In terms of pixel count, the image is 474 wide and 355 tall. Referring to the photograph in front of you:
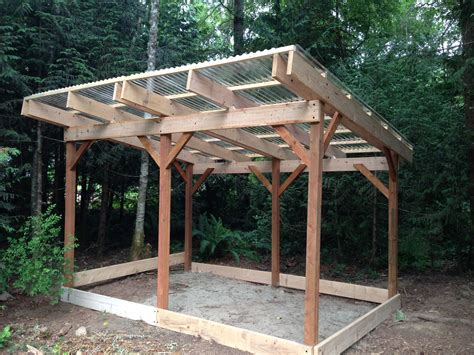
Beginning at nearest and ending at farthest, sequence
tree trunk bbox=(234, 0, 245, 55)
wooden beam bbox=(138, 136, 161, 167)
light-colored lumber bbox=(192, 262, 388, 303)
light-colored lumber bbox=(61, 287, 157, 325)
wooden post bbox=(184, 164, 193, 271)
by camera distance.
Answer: light-colored lumber bbox=(61, 287, 157, 325)
wooden beam bbox=(138, 136, 161, 167)
light-colored lumber bbox=(192, 262, 388, 303)
wooden post bbox=(184, 164, 193, 271)
tree trunk bbox=(234, 0, 245, 55)

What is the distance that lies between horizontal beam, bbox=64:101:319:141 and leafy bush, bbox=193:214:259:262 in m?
3.90

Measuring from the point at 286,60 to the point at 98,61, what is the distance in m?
5.54

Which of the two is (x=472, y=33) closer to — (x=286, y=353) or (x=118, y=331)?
(x=286, y=353)

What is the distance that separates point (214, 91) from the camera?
4266mm

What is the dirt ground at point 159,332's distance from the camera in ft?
13.9

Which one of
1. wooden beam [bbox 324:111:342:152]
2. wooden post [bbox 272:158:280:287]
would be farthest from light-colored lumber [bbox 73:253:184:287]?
wooden beam [bbox 324:111:342:152]

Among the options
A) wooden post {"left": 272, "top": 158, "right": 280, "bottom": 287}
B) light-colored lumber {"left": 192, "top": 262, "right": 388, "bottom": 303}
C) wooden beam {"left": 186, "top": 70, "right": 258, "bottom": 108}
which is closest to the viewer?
wooden beam {"left": 186, "top": 70, "right": 258, "bottom": 108}

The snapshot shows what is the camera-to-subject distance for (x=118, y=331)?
15.3 ft

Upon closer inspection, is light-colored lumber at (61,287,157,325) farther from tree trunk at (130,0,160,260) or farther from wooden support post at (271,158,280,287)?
wooden support post at (271,158,280,287)

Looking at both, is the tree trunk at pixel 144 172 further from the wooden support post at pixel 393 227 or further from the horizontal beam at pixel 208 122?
the wooden support post at pixel 393 227

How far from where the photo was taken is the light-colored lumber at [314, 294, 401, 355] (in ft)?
12.9

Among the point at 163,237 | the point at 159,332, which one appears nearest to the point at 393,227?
the point at 163,237

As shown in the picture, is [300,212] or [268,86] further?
[300,212]

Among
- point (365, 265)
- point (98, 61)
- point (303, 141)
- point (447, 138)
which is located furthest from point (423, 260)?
point (98, 61)
